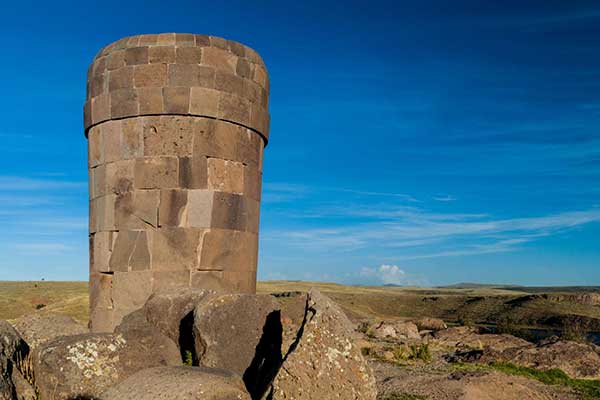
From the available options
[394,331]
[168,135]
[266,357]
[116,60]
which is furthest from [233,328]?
[394,331]

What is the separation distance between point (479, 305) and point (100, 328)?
30071 millimetres

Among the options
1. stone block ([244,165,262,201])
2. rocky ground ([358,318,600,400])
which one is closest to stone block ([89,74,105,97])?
stone block ([244,165,262,201])

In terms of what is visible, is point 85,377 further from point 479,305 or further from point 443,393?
point 479,305

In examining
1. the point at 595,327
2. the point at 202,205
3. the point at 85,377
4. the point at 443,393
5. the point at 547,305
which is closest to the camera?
the point at 85,377

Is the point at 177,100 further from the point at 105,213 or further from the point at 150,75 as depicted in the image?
the point at 105,213

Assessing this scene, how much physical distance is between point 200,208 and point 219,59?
7.63 feet

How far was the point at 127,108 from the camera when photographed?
8.45 meters

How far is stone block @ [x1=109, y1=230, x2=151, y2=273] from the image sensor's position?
27.1 ft

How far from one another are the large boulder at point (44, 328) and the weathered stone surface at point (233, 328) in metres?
1.66

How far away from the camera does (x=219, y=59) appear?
28.2 ft

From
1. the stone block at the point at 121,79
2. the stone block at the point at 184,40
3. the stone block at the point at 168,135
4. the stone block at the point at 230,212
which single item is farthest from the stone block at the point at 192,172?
the stone block at the point at 184,40

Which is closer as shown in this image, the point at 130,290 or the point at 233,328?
the point at 233,328

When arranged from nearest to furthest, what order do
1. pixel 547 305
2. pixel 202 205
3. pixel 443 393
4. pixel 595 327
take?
pixel 443 393 → pixel 202 205 → pixel 595 327 → pixel 547 305

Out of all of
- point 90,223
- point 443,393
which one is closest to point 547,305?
point 443,393
